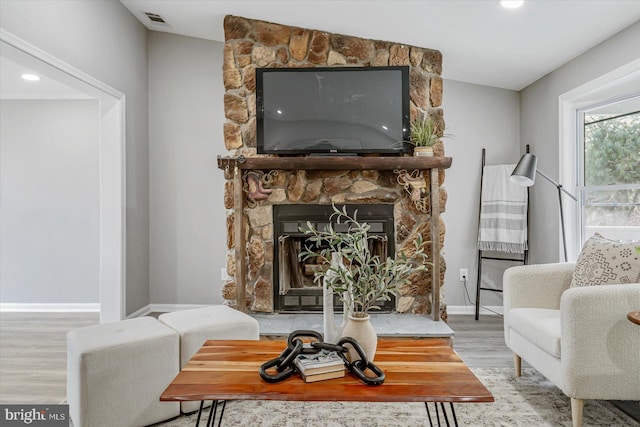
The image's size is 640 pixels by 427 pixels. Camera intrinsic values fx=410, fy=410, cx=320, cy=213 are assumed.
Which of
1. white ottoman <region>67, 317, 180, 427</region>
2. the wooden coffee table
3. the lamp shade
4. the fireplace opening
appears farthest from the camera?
the fireplace opening

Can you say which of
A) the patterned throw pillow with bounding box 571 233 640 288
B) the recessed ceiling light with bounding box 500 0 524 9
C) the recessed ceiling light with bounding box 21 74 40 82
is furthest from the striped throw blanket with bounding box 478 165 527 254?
the recessed ceiling light with bounding box 21 74 40 82

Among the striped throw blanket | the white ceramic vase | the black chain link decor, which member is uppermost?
the striped throw blanket

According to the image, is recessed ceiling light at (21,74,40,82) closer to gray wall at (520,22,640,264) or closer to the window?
gray wall at (520,22,640,264)

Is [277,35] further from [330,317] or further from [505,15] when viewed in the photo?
[330,317]

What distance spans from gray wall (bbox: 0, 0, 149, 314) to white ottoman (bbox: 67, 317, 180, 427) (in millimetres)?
1894

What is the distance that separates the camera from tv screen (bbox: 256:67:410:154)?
3346 mm

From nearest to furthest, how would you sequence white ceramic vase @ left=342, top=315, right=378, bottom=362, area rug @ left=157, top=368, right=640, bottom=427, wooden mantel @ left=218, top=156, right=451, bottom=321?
white ceramic vase @ left=342, top=315, right=378, bottom=362 < area rug @ left=157, top=368, right=640, bottom=427 < wooden mantel @ left=218, top=156, right=451, bottom=321

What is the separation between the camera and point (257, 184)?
3.39 meters

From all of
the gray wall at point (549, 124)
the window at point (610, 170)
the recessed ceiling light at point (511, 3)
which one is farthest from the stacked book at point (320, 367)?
the gray wall at point (549, 124)

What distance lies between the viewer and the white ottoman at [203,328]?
2137 millimetres

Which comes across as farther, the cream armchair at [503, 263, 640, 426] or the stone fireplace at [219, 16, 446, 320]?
the stone fireplace at [219, 16, 446, 320]

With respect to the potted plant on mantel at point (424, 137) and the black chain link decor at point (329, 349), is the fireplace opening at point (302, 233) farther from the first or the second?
the black chain link decor at point (329, 349)

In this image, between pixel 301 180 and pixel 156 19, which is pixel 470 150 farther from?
pixel 156 19

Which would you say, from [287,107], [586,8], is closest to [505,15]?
[586,8]
